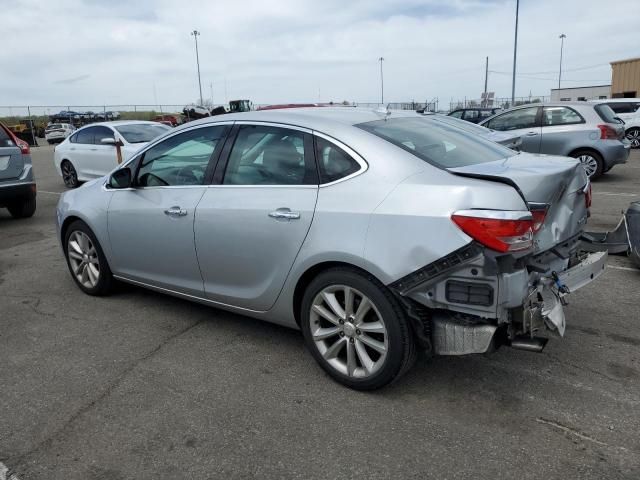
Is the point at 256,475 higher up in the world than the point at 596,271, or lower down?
lower down

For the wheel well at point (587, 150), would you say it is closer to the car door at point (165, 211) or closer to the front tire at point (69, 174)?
the car door at point (165, 211)

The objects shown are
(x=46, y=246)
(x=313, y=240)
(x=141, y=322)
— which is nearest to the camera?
(x=313, y=240)

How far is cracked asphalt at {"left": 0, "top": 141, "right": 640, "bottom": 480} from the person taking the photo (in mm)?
2578

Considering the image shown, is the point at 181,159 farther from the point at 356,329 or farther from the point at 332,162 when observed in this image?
the point at 356,329

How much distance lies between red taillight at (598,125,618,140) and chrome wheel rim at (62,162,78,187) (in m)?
11.1

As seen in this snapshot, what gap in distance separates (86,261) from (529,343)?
12.4 feet

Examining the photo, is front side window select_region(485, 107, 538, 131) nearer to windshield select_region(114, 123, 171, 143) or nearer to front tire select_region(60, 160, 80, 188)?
windshield select_region(114, 123, 171, 143)

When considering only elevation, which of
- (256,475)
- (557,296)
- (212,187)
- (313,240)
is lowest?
(256,475)

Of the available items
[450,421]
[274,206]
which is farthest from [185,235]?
[450,421]

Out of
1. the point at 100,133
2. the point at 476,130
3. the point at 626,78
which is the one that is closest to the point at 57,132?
the point at 100,133

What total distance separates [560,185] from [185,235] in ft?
7.99

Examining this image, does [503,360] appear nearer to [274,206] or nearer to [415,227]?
[415,227]

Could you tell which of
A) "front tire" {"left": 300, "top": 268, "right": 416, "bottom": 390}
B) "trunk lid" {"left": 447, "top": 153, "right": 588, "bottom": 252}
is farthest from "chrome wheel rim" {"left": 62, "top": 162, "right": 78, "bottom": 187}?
"trunk lid" {"left": 447, "top": 153, "right": 588, "bottom": 252}

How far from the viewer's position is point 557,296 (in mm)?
2955
